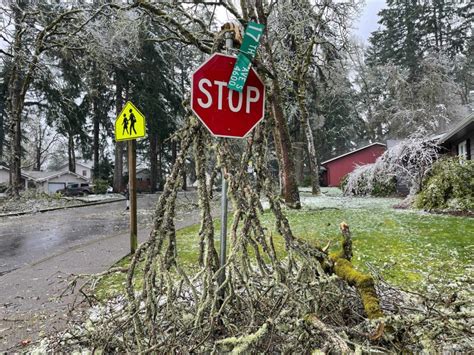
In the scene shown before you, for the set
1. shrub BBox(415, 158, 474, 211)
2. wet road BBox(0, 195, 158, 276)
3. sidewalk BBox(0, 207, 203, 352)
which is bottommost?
sidewalk BBox(0, 207, 203, 352)

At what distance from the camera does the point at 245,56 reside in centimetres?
205

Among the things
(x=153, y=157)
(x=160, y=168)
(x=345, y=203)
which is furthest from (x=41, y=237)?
(x=160, y=168)

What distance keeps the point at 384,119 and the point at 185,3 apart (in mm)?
25874

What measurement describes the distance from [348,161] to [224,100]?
29511 millimetres

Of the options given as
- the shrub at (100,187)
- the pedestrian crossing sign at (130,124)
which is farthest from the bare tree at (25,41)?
the pedestrian crossing sign at (130,124)

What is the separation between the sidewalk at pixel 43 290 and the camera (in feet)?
9.48

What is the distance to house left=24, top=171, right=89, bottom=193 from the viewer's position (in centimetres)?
3578

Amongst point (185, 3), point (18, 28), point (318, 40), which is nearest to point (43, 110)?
point (18, 28)

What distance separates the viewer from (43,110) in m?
23.7

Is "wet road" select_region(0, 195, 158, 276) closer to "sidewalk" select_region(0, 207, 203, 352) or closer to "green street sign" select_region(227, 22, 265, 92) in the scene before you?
"sidewalk" select_region(0, 207, 203, 352)

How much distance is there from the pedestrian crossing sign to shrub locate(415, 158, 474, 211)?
901 cm

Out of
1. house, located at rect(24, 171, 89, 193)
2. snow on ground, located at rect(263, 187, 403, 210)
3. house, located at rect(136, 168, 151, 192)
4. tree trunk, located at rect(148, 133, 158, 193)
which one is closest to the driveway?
snow on ground, located at rect(263, 187, 403, 210)

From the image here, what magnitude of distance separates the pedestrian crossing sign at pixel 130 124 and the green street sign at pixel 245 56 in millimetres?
3386

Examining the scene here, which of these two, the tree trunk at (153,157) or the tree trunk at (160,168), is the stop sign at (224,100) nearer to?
the tree trunk at (153,157)
